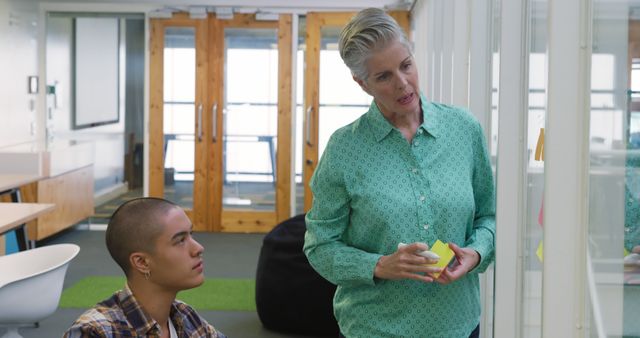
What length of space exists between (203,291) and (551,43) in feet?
19.3

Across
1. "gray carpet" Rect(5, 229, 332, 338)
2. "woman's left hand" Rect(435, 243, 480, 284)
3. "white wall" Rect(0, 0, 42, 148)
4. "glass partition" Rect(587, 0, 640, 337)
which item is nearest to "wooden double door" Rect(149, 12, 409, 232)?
"gray carpet" Rect(5, 229, 332, 338)

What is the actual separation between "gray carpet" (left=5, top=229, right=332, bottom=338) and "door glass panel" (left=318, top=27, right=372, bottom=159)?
1665mm

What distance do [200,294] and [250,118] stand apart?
14.3 ft

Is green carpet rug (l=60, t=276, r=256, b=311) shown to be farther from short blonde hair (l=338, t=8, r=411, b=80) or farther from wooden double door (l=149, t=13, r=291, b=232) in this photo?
short blonde hair (l=338, t=8, r=411, b=80)

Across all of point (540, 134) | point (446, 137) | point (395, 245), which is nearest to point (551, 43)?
point (540, 134)

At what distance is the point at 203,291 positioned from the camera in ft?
29.5

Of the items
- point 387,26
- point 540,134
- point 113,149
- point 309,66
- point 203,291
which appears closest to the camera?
point 387,26

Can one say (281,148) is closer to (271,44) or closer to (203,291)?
(271,44)

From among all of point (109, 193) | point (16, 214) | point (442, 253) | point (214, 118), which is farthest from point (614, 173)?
point (109, 193)

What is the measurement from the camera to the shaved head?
2.85m

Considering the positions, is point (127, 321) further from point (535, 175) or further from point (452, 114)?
point (535, 175)

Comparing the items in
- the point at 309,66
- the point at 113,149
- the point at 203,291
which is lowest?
the point at 203,291

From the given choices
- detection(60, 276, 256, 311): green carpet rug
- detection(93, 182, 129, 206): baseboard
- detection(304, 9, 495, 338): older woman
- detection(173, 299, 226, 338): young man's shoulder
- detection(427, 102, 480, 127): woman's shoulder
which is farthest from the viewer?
detection(93, 182, 129, 206): baseboard

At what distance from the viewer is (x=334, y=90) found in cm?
1258
